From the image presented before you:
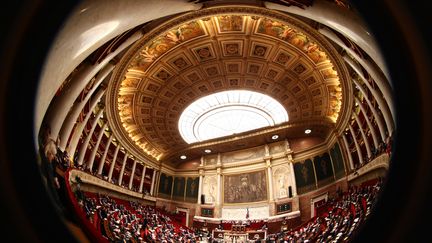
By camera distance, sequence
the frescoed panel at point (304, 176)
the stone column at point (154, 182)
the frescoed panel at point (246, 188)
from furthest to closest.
Result: the stone column at point (154, 182)
the frescoed panel at point (246, 188)
the frescoed panel at point (304, 176)

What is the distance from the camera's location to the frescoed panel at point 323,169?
13595 millimetres

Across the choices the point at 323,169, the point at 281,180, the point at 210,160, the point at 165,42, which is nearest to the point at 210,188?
the point at 210,160

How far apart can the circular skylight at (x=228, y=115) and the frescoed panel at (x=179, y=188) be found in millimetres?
3793

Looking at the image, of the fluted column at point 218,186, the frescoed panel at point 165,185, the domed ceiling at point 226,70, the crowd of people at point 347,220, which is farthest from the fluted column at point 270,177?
the frescoed panel at point 165,185

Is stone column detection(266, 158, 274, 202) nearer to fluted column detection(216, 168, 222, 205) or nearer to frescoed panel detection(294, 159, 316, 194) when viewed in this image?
frescoed panel detection(294, 159, 316, 194)

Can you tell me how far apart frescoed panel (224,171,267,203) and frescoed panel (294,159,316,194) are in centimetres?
226

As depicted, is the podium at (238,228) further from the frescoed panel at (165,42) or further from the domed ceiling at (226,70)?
the frescoed panel at (165,42)

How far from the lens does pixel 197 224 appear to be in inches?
651

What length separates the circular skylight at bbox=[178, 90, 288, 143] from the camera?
1427 cm

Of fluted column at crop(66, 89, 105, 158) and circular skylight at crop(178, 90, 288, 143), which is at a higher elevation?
circular skylight at crop(178, 90, 288, 143)

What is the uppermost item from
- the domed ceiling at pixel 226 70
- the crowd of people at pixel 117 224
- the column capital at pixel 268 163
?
the domed ceiling at pixel 226 70

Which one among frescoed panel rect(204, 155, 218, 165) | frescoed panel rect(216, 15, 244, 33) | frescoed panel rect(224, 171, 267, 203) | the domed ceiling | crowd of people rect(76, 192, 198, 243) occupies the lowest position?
crowd of people rect(76, 192, 198, 243)

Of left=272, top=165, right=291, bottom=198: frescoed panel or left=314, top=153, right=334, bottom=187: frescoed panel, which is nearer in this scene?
left=314, top=153, right=334, bottom=187: frescoed panel

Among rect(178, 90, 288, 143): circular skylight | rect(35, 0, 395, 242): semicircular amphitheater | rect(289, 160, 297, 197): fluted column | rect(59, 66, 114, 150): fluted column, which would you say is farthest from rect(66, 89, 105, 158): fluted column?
rect(289, 160, 297, 197): fluted column
